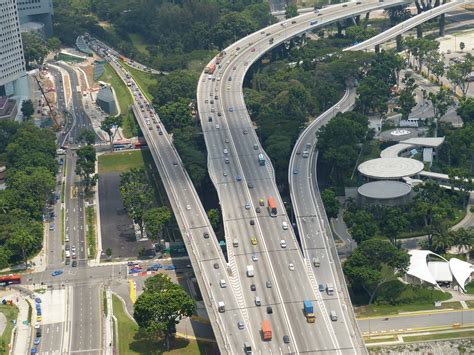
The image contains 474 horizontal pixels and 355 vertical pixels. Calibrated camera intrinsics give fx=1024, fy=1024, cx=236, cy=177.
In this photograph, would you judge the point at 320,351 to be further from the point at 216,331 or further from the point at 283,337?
the point at 216,331

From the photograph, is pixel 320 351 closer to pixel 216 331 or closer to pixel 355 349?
pixel 355 349

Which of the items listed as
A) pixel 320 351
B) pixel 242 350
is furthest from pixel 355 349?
pixel 242 350

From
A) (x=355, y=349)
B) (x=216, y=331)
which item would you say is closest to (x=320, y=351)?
(x=355, y=349)

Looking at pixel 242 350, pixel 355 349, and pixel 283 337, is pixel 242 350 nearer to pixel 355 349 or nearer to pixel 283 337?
pixel 283 337

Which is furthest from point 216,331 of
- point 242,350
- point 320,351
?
point 320,351

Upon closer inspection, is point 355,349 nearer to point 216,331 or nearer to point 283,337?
point 283,337
